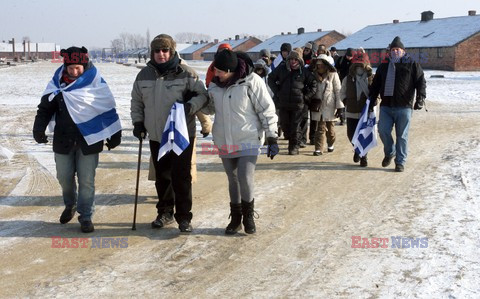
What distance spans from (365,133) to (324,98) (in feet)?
4.55

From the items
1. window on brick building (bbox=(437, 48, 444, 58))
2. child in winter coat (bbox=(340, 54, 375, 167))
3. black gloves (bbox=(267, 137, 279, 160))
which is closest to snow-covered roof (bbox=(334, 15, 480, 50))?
window on brick building (bbox=(437, 48, 444, 58))

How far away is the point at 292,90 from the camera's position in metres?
9.27

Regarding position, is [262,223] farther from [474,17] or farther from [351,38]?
[351,38]

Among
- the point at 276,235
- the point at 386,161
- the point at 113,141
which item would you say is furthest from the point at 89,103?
the point at 386,161

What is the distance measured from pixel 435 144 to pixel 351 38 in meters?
56.0

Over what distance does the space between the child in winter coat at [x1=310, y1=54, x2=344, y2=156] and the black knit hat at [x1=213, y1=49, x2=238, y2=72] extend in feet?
15.0

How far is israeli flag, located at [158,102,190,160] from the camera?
5.10 metres

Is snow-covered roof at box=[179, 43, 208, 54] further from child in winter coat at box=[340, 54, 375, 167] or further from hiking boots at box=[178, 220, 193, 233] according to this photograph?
hiking boots at box=[178, 220, 193, 233]

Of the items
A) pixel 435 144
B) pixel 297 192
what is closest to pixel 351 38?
pixel 435 144

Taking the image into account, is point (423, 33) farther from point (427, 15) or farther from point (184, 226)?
point (184, 226)

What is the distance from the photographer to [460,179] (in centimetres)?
748

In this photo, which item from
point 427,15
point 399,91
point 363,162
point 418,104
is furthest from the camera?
point 427,15

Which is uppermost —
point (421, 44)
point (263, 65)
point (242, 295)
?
point (421, 44)

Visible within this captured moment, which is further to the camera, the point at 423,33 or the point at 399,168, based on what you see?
the point at 423,33
